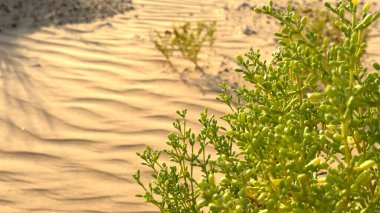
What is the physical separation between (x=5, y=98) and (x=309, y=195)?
4.25m

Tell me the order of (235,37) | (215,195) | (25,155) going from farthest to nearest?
(235,37) → (25,155) → (215,195)

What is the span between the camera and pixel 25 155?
433 centimetres

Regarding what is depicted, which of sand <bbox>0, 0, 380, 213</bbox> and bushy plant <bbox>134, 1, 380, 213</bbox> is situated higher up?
sand <bbox>0, 0, 380, 213</bbox>

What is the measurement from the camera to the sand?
13.1ft

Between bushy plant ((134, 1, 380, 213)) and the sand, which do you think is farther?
the sand

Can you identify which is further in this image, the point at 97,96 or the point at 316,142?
the point at 97,96

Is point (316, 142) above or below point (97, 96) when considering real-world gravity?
below

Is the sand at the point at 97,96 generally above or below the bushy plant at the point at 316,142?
above

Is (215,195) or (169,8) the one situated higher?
(169,8)

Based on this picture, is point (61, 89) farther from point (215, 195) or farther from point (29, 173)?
point (215, 195)

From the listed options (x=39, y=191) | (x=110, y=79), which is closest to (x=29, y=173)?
(x=39, y=191)

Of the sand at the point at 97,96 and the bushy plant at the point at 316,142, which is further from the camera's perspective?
the sand at the point at 97,96

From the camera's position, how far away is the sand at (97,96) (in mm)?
3980

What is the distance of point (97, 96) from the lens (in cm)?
526
